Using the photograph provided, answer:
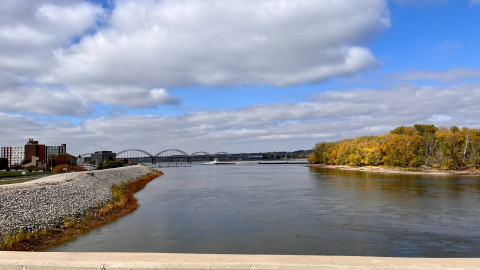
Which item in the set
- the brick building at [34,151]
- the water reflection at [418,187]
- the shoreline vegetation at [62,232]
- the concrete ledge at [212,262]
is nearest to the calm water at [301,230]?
the shoreline vegetation at [62,232]

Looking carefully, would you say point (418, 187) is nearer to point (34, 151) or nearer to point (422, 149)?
point (422, 149)

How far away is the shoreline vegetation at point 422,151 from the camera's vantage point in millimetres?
104375

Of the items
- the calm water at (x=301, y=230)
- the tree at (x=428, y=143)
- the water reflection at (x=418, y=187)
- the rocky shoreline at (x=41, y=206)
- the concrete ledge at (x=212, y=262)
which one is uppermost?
the tree at (x=428, y=143)

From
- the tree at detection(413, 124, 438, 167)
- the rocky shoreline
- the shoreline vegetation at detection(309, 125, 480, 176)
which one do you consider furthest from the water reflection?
the tree at detection(413, 124, 438, 167)

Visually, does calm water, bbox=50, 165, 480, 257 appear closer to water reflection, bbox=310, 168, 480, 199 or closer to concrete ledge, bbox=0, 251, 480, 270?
water reflection, bbox=310, 168, 480, 199

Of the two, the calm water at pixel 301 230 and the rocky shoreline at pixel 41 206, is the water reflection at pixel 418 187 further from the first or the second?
the rocky shoreline at pixel 41 206

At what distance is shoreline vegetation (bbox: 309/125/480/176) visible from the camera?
104 m

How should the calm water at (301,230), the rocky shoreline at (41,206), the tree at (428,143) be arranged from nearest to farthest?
the calm water at (301,230)
the rocky shoreline at (41,206)
the tree at (428,143)

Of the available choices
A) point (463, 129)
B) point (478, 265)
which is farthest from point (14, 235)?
point (463, 129)

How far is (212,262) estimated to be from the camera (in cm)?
715

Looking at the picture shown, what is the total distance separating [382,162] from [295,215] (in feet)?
374

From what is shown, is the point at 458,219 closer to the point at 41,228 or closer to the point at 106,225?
the point at 106,225

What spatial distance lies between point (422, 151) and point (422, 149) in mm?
702

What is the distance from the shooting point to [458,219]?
26.9 m
